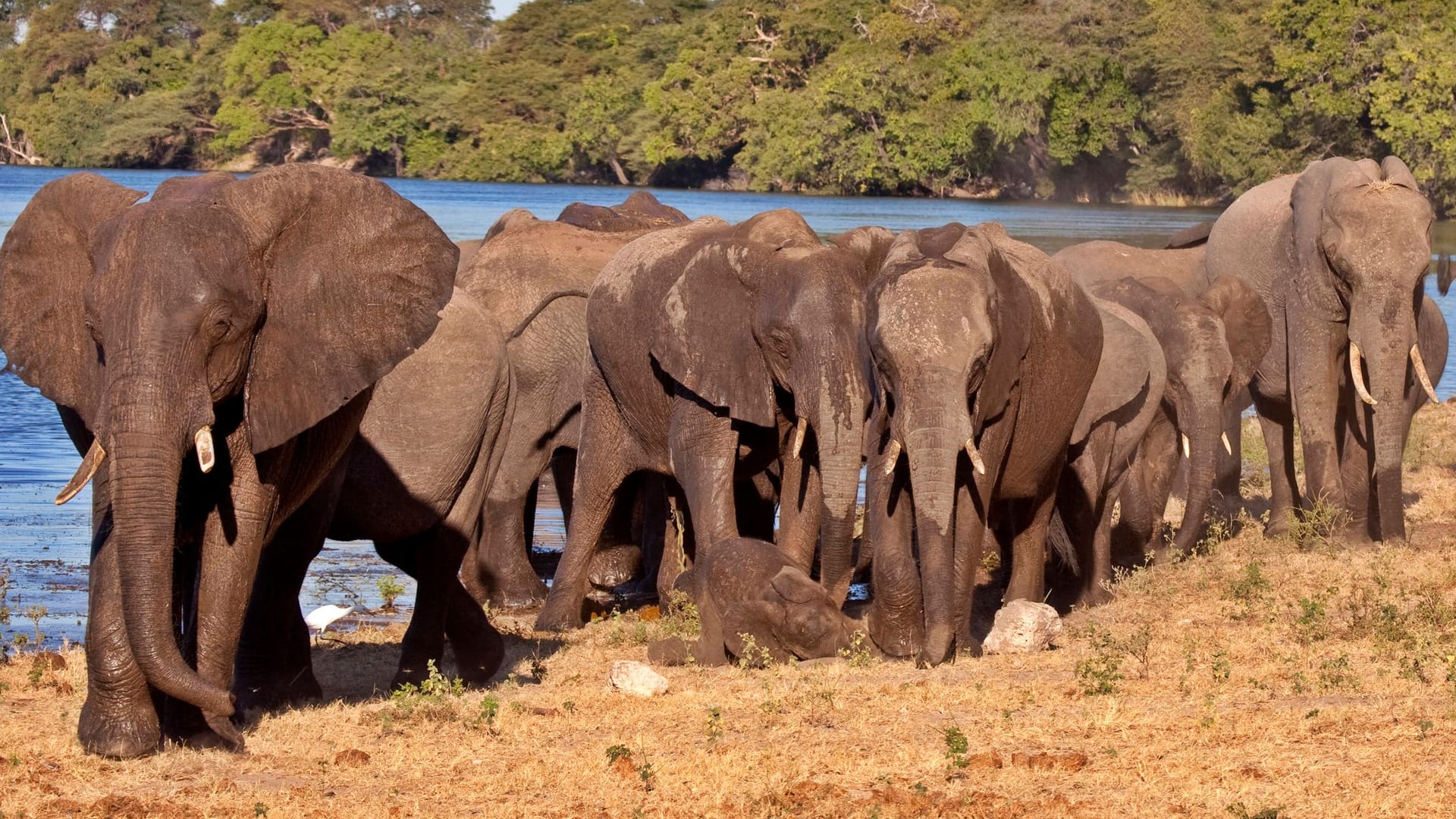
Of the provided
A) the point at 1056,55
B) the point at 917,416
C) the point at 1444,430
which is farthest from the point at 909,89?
the point at 917,416

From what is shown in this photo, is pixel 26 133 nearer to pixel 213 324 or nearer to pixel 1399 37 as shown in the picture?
pixel 1399 37

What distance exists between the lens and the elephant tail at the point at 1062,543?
10.9m

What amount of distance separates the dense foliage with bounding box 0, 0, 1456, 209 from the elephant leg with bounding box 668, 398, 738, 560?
152 feet

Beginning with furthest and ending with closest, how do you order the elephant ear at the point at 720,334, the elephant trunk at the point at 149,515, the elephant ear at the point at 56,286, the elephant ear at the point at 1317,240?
the elephant ear at the point at 1317,240 < the elephant ear at the point at 720,334 < the elephant ear at the point at 56,286 < the elephant trunk at the point at 149,515

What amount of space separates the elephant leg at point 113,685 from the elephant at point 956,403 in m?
2.94

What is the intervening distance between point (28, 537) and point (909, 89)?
214 feet

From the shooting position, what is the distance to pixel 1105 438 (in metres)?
10.8

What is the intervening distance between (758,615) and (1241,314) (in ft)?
16.5

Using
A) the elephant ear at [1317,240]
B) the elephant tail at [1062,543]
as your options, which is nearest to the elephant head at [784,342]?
the elephant tail at [1062,543]

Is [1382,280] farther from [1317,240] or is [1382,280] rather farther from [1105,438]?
[1105,438]

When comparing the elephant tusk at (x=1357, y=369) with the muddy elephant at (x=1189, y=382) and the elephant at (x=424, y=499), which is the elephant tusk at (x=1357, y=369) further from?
the elephant at (x=424, y=499)

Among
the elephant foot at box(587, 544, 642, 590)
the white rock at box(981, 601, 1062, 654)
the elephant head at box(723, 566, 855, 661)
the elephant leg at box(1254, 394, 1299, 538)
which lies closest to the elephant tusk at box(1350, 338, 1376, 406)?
the elephant leg at box(1254, 394, 1299, 538)

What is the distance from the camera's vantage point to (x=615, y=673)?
794 cm

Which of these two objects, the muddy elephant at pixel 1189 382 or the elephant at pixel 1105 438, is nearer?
the elephant at pixel 1105 438
